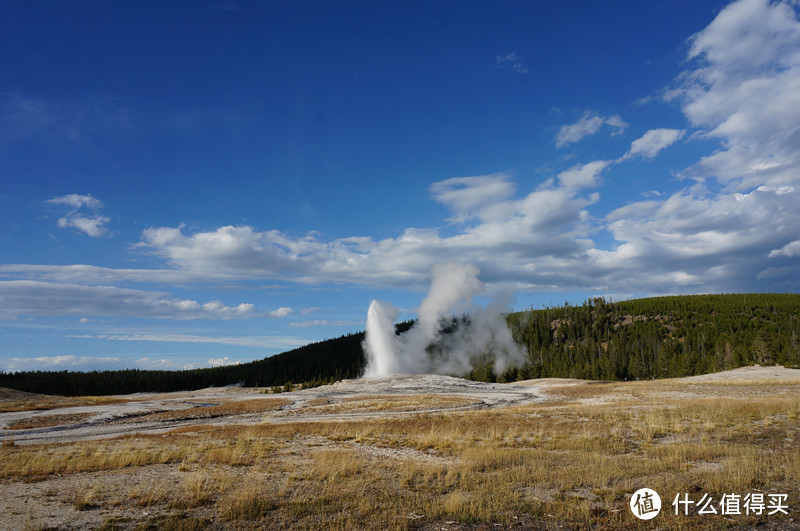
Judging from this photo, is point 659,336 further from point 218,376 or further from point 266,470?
point 266,470

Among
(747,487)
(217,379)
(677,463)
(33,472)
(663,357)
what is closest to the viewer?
(747,487)

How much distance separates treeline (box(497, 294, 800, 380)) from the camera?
9688 cm

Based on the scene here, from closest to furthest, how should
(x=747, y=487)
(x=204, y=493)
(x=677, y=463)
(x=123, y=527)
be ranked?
(x=123, y=527), (x=747, y=487), (x=204, y=493), (x=677, y=463)

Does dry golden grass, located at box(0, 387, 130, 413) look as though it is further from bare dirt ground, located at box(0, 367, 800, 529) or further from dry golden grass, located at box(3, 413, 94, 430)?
bare dirt ground, located at box(0, 367, 800, 529)

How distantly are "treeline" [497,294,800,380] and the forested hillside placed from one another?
0.32 m

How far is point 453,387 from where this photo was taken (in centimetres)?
7025

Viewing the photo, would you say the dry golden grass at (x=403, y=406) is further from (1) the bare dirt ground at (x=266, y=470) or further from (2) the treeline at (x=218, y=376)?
(2) the treeline at (x=218, y=376)

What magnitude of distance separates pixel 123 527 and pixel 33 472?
9311 millimetres

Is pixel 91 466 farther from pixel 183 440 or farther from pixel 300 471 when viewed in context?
pixel 300 471

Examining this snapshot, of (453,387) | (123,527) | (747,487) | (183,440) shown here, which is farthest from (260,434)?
(453,387)

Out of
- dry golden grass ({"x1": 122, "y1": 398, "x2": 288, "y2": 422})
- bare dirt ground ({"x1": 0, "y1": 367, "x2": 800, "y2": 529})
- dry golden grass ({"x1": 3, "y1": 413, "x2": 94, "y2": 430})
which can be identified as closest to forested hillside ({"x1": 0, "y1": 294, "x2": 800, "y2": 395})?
dry golden grass ({"x1": 122, "y1": 398, "x2": 288, "y2": 422})

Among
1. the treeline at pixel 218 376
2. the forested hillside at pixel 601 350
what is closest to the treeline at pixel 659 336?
the forested hillside at pixel 601 350

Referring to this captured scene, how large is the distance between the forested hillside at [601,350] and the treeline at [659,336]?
32cm

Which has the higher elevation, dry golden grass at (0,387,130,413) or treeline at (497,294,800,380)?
treeline at (497,294,800,380)
